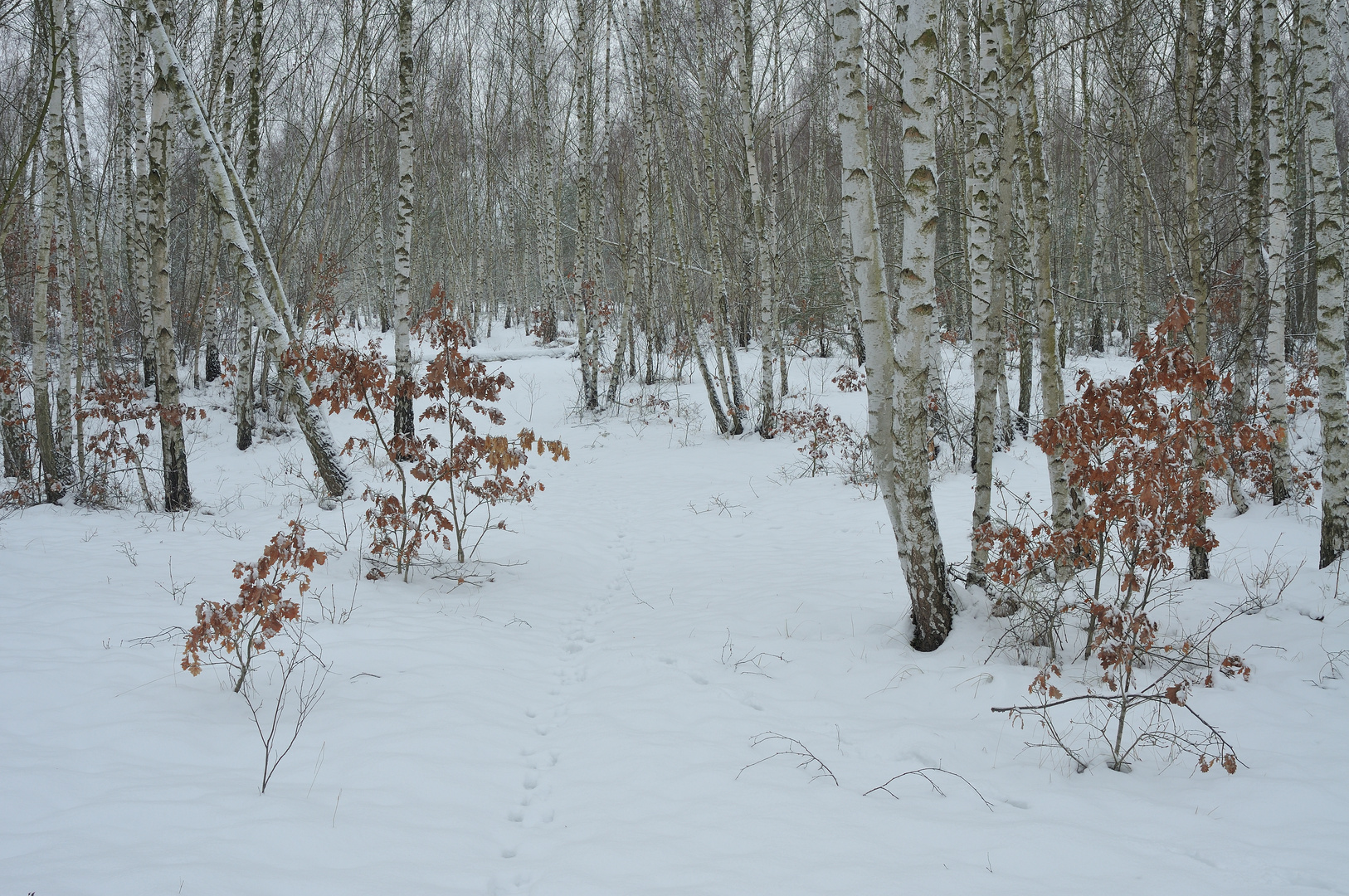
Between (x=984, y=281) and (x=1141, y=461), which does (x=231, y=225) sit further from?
(x=1141, y=461)

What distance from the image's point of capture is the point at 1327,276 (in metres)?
4.50

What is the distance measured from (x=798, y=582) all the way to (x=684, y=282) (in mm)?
7595

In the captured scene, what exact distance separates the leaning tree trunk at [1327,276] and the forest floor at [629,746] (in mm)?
427

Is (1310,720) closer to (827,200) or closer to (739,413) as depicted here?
(739,413)

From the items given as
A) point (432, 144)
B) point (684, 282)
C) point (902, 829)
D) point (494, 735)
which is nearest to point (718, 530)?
point (494, 735)

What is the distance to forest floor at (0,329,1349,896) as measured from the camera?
2.36 meters

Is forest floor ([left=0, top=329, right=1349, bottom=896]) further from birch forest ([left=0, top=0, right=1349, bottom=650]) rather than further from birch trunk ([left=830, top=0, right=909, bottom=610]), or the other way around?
birch trunk ([left=830, top=0, right=909, bottom=610])

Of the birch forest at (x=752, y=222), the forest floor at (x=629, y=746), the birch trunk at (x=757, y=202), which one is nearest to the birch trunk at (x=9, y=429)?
the birch forest at (x=752, y=222)

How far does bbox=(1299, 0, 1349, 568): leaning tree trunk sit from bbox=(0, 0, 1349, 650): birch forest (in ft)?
0.07

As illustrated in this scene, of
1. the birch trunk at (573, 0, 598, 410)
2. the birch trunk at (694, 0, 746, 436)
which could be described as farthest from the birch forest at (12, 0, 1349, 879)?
Answer: the birch trunk at (573, 0, 598, 410)

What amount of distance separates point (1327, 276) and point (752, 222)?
10778 millimetres

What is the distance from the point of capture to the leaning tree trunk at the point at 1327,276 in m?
4.42

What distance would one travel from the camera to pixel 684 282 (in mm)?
12031

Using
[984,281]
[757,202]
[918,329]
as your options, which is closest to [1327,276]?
[984,281]
